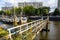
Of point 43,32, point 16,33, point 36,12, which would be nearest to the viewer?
point 16,33

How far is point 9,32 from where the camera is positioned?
6.39m

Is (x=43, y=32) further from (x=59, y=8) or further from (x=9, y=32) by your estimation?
(x=59, y=8)

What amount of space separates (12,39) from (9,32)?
1.72 ft

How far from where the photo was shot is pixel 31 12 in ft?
210

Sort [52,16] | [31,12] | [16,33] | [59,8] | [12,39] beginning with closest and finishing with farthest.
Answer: [12,39] → [16,33] → [31,12] → [52,16] → [59,8]

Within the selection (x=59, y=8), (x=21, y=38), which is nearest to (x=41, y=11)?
(x=59, y=8)

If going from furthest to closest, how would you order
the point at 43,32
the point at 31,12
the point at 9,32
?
the point at 31,12
the point at 43,32
the point at 9,32

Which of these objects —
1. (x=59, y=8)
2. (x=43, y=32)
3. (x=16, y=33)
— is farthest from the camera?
(x=59, y=8)

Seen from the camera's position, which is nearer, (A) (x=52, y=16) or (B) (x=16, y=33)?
(B) (x=16, y=33)

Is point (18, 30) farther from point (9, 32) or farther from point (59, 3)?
point (59, 3)

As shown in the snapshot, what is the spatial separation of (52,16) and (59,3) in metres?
16.4

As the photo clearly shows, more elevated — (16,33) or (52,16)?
(16,33)

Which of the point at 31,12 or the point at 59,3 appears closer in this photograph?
the point at 31,12

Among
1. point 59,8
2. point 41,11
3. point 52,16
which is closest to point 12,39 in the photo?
Result: point 41,11
